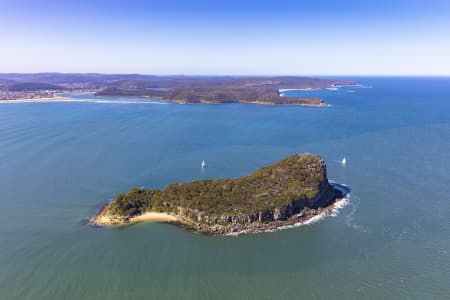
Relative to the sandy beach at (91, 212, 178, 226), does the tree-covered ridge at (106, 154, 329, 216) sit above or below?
above

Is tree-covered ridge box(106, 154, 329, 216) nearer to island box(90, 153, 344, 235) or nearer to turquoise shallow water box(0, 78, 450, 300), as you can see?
island box(90, 153, 344, 235)

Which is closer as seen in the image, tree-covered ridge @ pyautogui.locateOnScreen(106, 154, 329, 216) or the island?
the island

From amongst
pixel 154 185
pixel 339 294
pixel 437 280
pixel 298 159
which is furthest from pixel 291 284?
pixel 154 185

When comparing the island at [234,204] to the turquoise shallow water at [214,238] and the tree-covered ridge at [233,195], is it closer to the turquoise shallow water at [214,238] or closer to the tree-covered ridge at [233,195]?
the tree-covered ridge at [233,195]

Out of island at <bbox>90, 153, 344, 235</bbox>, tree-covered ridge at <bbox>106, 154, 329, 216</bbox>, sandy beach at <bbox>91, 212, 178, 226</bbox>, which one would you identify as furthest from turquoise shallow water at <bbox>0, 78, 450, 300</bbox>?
tree-covered ridge at <bbox>106, 154, 329, 216</bbox>

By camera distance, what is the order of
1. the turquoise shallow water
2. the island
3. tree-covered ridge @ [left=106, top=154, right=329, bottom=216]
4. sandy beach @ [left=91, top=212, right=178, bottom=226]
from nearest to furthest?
the turquoise shallow water, the island, sandy beach @ [left=91, top=212, right=178, bottom=226], tree-covered ridge @ [left=106, top=154, right=329, bottom=216]

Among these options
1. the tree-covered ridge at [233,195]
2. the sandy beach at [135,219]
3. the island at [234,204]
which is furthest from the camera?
the tree-covered ridge at [233,195]

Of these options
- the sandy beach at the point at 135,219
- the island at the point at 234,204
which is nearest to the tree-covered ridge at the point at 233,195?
the island at the point at 234,204

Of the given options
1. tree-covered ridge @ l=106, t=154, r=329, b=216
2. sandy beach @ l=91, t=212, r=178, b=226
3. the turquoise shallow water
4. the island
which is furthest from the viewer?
tree-covered ridge @ l=106, t=154, r=329, b=216
